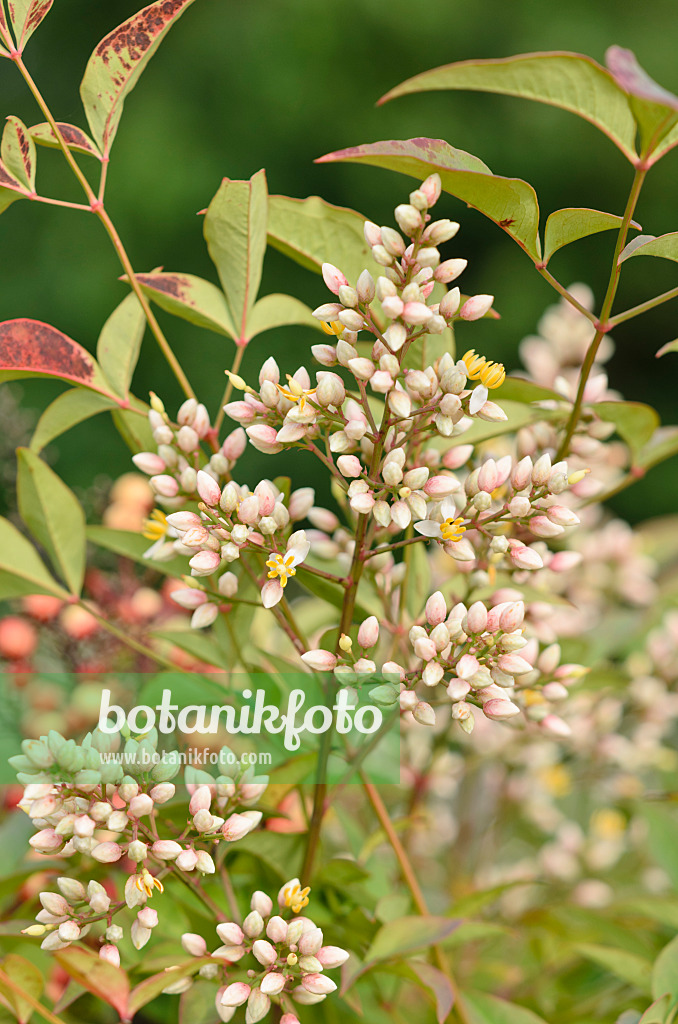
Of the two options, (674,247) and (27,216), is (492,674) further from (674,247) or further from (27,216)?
(27,216)

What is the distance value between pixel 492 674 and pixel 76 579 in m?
0.23

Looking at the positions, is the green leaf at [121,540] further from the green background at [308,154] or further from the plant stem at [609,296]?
the green background at [308,154]

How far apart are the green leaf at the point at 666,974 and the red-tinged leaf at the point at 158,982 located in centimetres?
18

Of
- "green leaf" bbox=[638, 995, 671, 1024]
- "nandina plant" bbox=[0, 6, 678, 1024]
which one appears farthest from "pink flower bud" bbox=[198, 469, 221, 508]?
"green leaf" bbox=[638, 995, 671, 1024]

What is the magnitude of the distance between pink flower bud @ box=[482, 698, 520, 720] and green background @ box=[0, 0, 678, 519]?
1708 millimetres

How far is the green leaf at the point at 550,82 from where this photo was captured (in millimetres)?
252

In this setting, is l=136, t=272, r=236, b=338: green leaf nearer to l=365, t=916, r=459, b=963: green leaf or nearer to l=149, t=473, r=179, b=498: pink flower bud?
l=149, t=473, r=179, b=498: pink flower bud

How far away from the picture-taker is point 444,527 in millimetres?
286

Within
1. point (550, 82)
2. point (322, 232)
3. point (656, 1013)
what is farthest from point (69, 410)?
point (656, 1013)

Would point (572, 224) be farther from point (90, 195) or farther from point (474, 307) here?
point (90, 195)

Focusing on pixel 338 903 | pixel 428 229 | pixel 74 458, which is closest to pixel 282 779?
pixel 338 903

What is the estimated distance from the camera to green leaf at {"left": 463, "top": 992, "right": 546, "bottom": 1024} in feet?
1.17

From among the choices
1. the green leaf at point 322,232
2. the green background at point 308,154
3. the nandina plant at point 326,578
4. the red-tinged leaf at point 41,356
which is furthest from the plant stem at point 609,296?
the green background at point 308,154

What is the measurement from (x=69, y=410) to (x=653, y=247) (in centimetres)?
26
